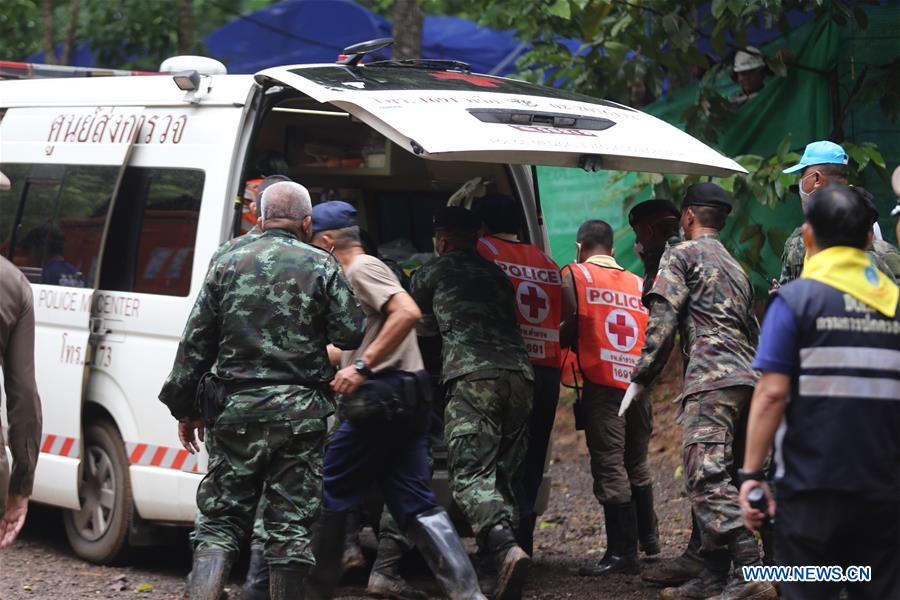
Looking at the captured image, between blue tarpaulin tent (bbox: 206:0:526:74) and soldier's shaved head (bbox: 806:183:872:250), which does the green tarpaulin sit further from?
blue tarpaulin tent (bbox: 206:0:526:74)

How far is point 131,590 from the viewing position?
7004mm

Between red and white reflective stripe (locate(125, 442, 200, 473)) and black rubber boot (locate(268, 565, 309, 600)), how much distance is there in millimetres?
1248

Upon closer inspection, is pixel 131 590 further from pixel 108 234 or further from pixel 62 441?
pixel 108 234

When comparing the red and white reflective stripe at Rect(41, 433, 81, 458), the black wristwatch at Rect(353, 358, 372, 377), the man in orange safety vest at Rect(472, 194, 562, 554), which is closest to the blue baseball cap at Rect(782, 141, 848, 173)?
the man in orange safety vest at Rect(472, 194, 562, 554)

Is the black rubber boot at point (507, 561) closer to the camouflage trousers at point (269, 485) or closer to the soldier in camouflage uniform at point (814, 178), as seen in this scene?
the camouflage trousers at point (269, 485)

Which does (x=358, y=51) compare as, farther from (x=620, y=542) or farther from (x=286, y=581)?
(x=620, y=542)

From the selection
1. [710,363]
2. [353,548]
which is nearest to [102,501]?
[353,548]

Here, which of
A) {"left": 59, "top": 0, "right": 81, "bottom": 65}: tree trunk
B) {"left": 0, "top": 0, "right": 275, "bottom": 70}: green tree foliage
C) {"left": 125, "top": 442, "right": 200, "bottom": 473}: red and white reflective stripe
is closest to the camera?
{"left": 125, "top": 442, "right": 200, "bottom": 473}: red and white reflective stripe

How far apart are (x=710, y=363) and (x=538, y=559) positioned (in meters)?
2.15

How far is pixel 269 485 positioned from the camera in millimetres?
5699

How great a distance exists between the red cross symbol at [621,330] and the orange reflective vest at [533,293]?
35 cm

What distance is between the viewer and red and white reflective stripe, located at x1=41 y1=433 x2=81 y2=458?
738 cm

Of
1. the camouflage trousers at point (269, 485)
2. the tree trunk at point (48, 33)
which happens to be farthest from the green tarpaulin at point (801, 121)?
the tree trunk at point (48, 33)

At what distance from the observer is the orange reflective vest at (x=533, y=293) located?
23.3ft
